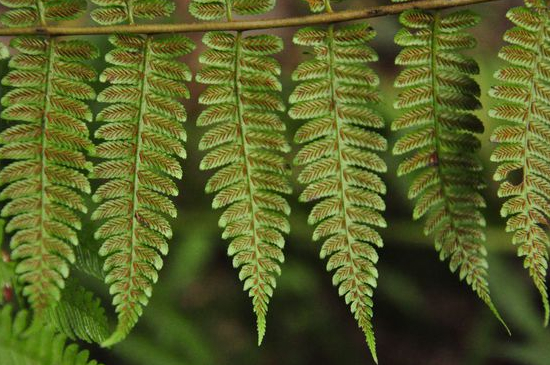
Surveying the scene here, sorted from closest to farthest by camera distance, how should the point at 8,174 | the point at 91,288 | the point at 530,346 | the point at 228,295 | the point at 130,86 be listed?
the point at 8,174 → the point at 130,86 → the point at 91,288 → the point at 530,346 → the point at 228,295

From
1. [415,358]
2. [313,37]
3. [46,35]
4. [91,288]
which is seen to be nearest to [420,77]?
[313,37]

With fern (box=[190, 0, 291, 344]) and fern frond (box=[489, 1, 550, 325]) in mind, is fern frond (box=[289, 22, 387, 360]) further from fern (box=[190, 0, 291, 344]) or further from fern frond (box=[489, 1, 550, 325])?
fern frond (box=[489, 1, 550, 325])

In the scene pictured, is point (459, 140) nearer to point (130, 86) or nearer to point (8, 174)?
point (130, 86)

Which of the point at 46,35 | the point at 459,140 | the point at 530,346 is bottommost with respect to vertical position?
the point at 530,346

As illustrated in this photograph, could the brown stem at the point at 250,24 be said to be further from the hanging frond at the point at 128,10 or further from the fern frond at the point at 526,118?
the fern frond at the point at 526,118

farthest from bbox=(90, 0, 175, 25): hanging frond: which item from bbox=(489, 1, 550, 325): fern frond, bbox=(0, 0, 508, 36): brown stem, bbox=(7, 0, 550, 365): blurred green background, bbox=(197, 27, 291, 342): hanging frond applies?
bbox=(7, 0, 550, 365): blurred green background

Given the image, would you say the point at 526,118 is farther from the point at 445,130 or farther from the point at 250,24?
the point at 250,24

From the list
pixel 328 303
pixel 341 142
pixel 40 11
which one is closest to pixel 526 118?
pixel 341 142
